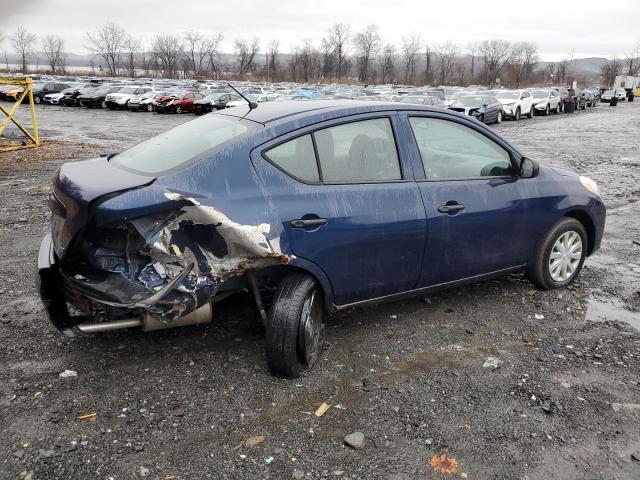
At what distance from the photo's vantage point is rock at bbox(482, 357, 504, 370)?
3.70 metres

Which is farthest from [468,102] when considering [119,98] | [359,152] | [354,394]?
[354,394]

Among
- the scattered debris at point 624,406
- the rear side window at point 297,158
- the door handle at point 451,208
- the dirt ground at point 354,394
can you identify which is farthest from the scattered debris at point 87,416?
the scattered debris at point 624,406

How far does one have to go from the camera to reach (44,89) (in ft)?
127

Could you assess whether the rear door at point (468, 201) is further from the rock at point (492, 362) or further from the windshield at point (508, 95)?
the windshield at point (508, 95)

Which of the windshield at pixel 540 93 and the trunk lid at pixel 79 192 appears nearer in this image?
the trunk lid at pixel 79 192

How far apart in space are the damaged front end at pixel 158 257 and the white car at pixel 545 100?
32.5 metres

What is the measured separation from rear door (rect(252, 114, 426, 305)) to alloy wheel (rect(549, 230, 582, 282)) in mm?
1618

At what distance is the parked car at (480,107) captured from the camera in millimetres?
24527

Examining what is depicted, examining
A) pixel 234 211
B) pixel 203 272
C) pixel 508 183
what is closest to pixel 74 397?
pixel 203 272

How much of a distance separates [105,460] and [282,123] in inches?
84.3

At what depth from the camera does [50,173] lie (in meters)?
11.2

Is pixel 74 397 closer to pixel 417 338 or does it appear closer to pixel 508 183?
pixel 417 338

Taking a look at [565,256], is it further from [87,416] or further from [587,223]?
[87,416]

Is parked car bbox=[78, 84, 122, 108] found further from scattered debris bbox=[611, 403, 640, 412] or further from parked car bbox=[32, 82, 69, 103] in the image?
scattered debris bbox=[611, 403, 640, 412]
